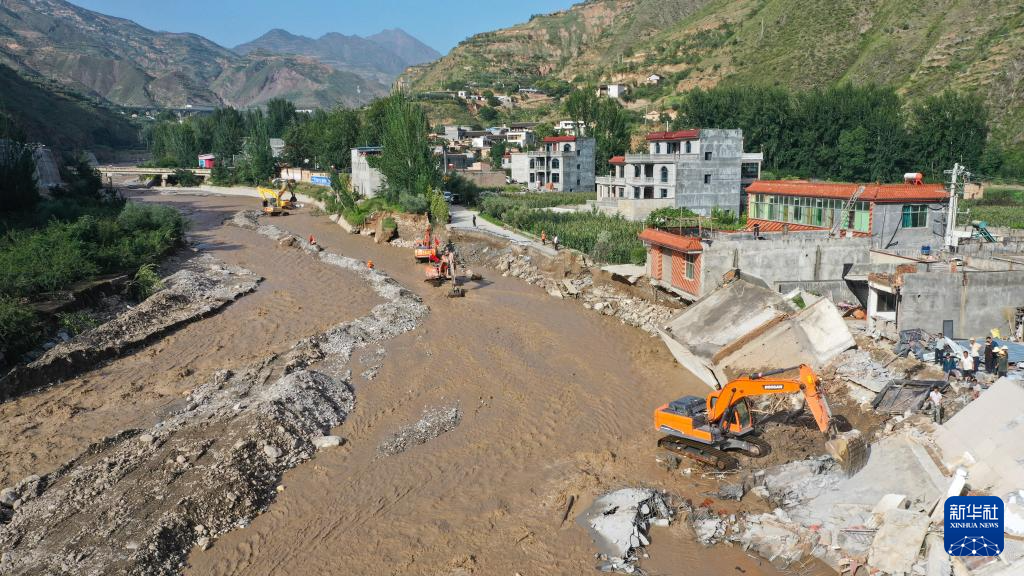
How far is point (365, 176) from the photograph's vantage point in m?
56.9

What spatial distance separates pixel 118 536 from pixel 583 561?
25.7 feet

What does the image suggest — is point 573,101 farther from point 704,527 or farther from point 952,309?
point 704,527

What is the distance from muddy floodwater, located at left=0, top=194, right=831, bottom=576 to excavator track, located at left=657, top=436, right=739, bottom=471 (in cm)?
45

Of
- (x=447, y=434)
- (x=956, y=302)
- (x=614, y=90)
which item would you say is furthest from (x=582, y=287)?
(x=614, y=90)

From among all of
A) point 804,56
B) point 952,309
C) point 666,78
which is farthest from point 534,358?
point 666,78

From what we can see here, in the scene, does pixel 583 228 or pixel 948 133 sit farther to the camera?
pixel 948 133

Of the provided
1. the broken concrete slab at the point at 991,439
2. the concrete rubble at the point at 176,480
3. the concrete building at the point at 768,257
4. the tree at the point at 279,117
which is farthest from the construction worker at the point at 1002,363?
the tree at the point at 279,117

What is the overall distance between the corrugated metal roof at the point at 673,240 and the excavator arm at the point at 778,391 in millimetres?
10102

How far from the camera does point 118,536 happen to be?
1157cm

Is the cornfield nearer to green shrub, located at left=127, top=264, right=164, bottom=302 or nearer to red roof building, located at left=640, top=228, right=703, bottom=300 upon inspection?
red roof building, located at left=640, top=228, right=703, bottom=300

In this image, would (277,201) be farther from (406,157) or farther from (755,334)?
(755,334)

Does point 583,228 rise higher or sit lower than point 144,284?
higher

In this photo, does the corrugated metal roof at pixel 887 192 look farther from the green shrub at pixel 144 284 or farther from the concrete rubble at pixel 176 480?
the green shrub at pixel 144 284

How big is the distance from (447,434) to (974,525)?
1075 centimetres
